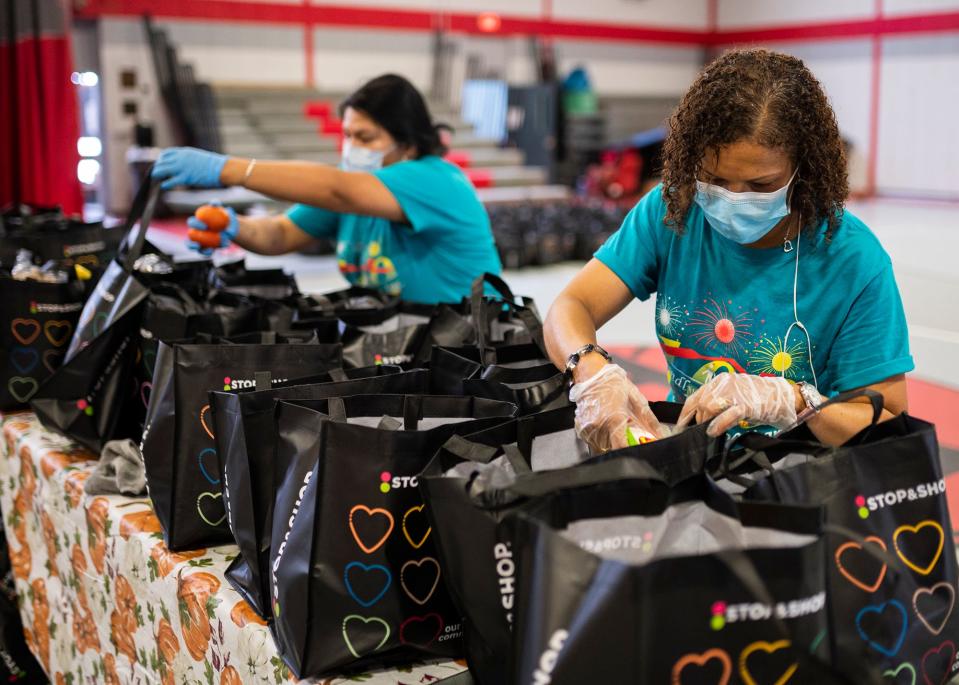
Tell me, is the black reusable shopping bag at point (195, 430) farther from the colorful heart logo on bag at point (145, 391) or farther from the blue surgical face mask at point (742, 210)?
→ the blue surgical face mask at point (742, 210)

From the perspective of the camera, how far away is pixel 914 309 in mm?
3832

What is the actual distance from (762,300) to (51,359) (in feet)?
5.67

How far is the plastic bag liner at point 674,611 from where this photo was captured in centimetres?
90

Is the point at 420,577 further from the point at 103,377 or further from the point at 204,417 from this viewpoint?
the point at 103,377

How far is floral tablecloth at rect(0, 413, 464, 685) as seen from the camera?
1399mm

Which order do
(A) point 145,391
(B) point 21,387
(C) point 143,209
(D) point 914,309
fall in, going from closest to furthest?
(A) point 145,391, (C) point 143,209, (B) point 21,387, (D) point 914,309

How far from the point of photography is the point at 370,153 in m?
2.59

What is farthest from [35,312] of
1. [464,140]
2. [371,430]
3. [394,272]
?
[464,140]

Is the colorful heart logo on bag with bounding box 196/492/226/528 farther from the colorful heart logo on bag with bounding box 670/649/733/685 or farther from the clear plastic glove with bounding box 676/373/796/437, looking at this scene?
the colorful heart logo on bag with bounding box 670/649/733/685

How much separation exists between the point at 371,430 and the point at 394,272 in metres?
1.43

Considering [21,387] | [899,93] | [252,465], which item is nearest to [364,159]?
[21,387]

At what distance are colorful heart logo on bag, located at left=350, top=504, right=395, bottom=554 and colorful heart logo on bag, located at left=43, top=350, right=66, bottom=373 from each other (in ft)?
4.92

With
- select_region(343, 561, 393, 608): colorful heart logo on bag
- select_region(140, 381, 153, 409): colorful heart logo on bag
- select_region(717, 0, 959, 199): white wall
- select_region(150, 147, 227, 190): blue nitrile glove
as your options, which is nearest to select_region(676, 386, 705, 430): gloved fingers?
select_region(343, 561, 393, 608): colorful heart logo on bag

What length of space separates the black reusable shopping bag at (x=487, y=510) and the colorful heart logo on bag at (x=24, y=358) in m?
1.59
